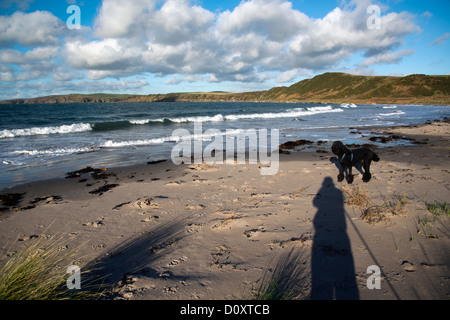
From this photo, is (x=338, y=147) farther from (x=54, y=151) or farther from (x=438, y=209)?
(x=54, y=151)

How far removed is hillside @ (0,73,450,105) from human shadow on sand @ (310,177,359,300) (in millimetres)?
84047

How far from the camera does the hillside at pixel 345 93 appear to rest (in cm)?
8494

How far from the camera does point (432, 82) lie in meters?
92.3

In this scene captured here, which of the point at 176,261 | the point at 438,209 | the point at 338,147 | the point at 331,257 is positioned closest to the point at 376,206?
the point at 438,209

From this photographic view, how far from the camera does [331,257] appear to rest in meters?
3.06

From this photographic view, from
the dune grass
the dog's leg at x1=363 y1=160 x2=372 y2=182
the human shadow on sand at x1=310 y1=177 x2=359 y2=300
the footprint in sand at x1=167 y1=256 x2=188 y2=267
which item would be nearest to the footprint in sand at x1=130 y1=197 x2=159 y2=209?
the footprint in sand at x1=167 y1=256 x2=188 y2=267

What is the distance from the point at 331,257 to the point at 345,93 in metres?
139

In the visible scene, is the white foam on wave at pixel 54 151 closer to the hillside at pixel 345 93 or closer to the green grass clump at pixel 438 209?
the green grass clump at pixel 438 209

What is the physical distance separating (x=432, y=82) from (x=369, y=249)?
128019 mm

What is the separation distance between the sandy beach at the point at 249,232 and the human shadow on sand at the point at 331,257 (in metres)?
0.01

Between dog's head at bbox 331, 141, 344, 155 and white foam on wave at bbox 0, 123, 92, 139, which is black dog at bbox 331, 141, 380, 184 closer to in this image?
dog's head at bbox 331, 141, 344, 155

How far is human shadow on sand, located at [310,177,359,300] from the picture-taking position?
2476 mm

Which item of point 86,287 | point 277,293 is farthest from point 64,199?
point 277,293
